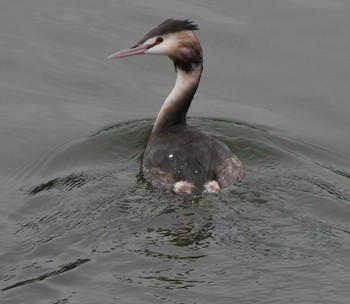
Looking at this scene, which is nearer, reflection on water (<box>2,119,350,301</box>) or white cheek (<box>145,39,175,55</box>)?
reflection on water (<box>2,119,350,301</box>)

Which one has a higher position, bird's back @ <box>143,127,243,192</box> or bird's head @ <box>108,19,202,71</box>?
bird's head @ <box>108,19,202,71</box>

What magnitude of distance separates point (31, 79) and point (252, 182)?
12.3 feet

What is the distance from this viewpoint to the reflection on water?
8211 millimetres

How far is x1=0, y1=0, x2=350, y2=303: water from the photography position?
820 cm

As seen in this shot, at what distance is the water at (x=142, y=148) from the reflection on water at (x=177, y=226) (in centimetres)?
2

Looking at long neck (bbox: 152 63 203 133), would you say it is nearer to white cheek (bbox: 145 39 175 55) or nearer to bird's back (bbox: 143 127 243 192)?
white cheek (bbox: 145 39 175 55)

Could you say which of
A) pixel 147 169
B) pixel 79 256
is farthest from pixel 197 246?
pixel 147 169

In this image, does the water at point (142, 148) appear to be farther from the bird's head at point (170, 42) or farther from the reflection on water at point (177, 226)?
the bird's head at point (170, 42)

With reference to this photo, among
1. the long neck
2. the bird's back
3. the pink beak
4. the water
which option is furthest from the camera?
the long neck

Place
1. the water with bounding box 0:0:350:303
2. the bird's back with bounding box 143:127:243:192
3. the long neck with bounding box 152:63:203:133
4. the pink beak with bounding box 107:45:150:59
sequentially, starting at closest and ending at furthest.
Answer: the water with bounding box 0:0:350:303
the bird's back with bounding box 143:127:243:192
the pink beak with bounding box 107:45:150:59
the long neck with bounding box 152:63:203:133

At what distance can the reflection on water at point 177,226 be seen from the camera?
8211 mm

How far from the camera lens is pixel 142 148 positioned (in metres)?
11.1

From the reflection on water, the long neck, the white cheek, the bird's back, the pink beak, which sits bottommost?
the reflection on water

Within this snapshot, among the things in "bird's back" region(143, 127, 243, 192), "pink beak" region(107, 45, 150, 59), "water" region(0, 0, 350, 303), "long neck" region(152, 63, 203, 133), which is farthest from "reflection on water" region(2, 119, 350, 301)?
"pink beak" region(107, 45, 150, 59)
